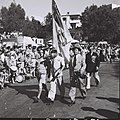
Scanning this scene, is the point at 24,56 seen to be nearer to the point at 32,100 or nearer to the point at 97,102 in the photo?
the point at 32,100

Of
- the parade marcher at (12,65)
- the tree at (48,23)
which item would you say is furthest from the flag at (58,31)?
the tree at (48,23)

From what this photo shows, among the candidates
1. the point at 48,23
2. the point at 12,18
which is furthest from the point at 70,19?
the point at 12,18

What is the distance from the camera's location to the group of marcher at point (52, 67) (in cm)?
701

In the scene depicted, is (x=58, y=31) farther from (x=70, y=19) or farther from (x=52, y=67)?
(x=70, y=19)

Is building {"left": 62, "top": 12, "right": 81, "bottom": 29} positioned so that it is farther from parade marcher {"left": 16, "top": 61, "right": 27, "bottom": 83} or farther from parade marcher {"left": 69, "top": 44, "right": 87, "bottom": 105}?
parade marcher {"left": 69, "top": 44, "right": 87, "bottom": 105}

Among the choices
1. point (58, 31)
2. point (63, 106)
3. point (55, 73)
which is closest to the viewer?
point (63, 106)

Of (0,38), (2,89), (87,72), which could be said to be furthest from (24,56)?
(0,38)

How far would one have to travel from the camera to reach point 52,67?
7.30 meters

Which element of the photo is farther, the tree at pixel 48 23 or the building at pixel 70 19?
the tree at pixel 48 23

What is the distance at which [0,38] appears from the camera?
20.0m

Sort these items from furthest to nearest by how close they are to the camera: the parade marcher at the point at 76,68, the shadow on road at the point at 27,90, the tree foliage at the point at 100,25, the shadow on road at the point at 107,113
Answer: the tree foliage at the point at 100,25 < the shadow on road at the point at 27,90 < the parade marcher at the point at 76,68 < the shadow on road at the point at 107,113

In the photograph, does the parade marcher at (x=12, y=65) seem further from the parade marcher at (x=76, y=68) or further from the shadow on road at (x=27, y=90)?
the parade marcher at (x=76, y=68)

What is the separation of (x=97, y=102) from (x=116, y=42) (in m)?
17.4

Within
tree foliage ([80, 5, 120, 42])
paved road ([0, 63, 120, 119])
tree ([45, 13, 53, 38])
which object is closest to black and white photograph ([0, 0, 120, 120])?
paved road ([0, 63, 120, 119])
